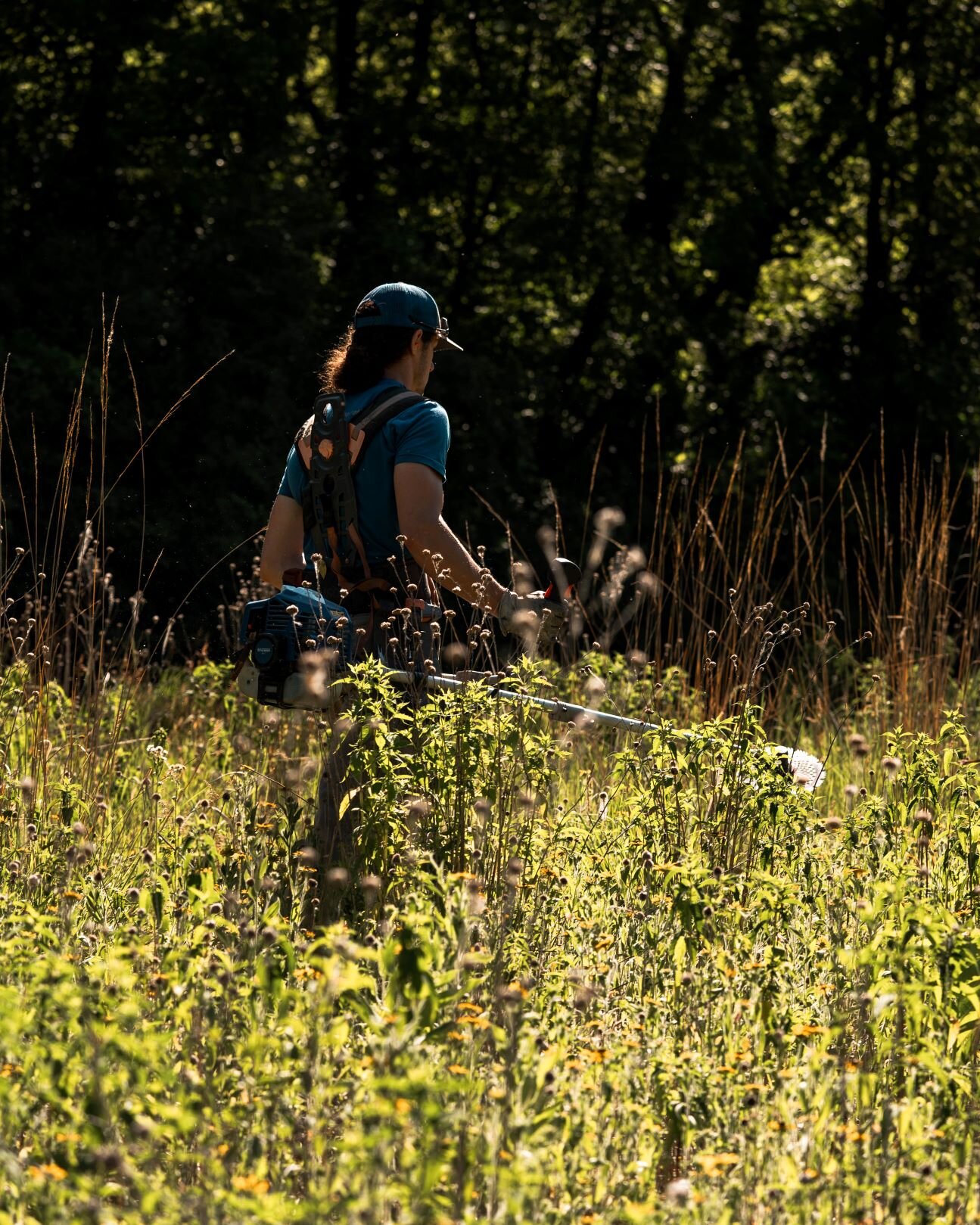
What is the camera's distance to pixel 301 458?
13.7 ft

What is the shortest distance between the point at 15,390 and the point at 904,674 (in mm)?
7116

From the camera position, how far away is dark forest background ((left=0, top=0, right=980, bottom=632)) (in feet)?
37.7

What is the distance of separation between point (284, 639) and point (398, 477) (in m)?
0.52

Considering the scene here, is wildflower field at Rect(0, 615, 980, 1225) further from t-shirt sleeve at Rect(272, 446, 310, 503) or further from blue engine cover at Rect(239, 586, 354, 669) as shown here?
t-shirt sleeve at Rect(272, 446, 310, 503)

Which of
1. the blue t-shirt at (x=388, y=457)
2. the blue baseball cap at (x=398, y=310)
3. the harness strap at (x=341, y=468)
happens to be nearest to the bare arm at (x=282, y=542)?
the harness strap at (x=341, y=468)

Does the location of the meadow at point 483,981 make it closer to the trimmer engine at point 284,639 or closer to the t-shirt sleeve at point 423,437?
the trimmer engine at point 284,639

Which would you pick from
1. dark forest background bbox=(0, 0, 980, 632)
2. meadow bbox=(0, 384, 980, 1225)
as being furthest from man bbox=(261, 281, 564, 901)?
dark forest background bbox=(0, 0, 980, 632)

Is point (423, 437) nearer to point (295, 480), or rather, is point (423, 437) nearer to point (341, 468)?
point (341, 468)

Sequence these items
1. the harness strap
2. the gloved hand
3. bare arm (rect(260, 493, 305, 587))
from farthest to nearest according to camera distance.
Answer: bare arm (rect(260, 493, 305, 587)) < the harness strap < the gloved hand

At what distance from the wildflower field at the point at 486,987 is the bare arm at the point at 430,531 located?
32cm

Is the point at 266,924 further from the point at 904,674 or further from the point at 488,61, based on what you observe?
the point at 488,61

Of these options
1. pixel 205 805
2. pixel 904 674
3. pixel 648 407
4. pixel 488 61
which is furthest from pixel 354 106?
pixel 205 805

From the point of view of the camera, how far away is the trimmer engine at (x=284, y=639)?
372 cm

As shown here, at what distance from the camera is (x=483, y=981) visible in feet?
8.93
